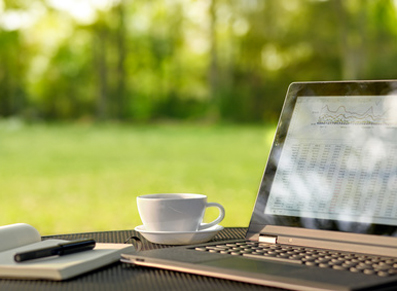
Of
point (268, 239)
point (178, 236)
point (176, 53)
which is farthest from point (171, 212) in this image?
point (176, 53)

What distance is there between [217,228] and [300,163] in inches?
8.9

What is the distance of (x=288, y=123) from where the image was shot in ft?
3.68

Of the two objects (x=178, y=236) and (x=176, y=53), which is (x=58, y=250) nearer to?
(x=178, y=236)

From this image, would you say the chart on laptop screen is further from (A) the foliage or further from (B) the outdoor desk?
(A) the foliage

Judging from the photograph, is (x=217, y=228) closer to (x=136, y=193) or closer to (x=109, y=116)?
(x=136, y=193)

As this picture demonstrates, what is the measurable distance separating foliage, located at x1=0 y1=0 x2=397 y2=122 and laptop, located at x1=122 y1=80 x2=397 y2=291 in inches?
488

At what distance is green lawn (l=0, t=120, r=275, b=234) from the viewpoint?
590cm

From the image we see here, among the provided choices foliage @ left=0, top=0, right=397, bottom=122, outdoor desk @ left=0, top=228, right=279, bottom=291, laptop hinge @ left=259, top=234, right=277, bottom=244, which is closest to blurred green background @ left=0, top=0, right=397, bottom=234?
foliage @ left=0, top=0, right=397, bottom=122

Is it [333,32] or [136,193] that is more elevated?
[333,32]

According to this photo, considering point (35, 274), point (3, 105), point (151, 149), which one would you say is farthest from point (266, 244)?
point (3, 105)

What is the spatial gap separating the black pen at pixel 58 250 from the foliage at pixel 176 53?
1268 cm

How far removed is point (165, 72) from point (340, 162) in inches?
674

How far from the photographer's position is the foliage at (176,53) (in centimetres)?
1443

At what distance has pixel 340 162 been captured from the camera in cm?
103
